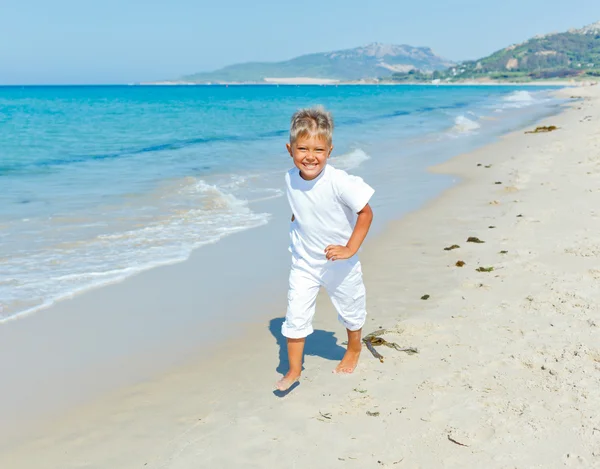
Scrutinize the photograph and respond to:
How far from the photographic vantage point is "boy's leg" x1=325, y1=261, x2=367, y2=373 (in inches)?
142

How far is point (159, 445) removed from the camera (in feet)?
9.91

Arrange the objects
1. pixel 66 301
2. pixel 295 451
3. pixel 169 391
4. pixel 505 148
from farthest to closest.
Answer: pixel 505 148 < pixel 66 301 < pixel 169 391 < pixel 295 451

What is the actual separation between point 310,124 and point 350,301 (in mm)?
1203

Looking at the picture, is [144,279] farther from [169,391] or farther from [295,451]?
[295,451]

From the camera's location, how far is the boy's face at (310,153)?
10.8 feet

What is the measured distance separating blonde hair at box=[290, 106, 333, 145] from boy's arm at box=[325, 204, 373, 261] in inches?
20.1

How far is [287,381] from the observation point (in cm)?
355

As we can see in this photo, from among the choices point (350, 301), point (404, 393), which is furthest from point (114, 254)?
point (404, 393)

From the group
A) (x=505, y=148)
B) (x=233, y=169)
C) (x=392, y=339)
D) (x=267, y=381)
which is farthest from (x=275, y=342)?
(x=505, y=148)

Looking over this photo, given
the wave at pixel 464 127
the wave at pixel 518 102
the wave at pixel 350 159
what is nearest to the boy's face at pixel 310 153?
the wave at pixel 350 159

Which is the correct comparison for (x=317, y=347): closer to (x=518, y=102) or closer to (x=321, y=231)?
(x=321, y=231)

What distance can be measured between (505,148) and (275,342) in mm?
14293

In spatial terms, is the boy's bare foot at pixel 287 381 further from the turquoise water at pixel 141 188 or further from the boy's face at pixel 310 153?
the turquoise water at pixel 141 188

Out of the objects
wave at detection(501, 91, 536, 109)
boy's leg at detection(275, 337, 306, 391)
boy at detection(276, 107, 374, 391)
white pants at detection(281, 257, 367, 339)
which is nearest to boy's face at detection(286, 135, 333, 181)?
boy at detection(276, 107, 374, 391)
